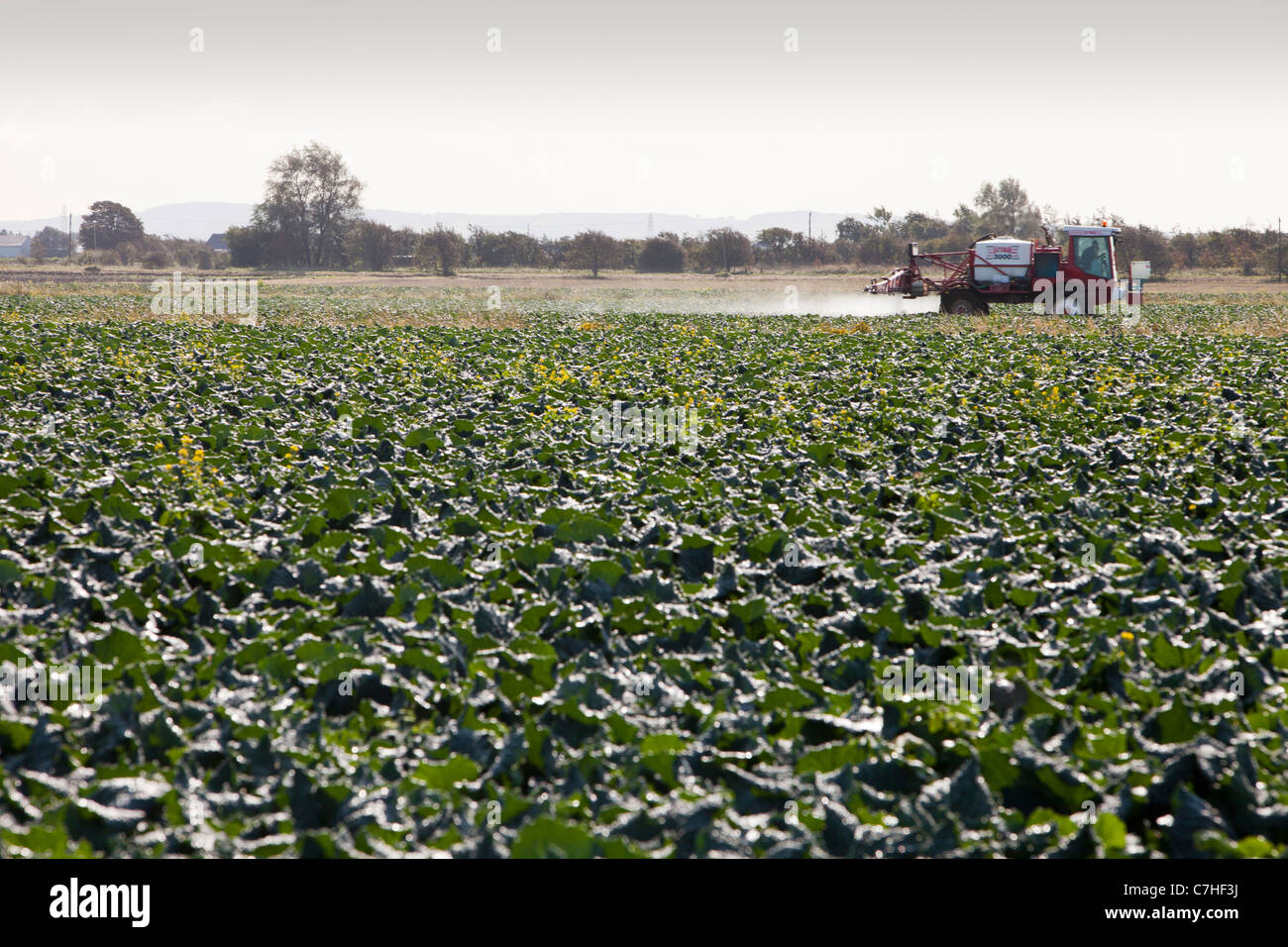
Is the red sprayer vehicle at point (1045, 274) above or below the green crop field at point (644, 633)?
above

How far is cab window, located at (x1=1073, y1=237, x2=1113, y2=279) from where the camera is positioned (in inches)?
1215

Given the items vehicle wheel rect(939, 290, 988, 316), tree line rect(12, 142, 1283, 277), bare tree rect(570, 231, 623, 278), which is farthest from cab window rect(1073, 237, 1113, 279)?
bare tree rect(570, 231, 623, 278)

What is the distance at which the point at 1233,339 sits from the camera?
22000 millimetres

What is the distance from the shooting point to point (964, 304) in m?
31.4

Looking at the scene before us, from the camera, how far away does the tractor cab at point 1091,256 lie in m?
30.8

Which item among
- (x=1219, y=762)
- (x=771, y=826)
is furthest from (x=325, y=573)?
(x=1219, y=762)

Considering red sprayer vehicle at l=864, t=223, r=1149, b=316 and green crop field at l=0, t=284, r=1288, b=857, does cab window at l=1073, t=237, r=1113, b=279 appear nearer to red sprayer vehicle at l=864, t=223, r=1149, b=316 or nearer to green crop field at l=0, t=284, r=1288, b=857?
red sprayer vehicle at l=864, t=223, r=1149, b=316

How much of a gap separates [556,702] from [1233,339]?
22.2m

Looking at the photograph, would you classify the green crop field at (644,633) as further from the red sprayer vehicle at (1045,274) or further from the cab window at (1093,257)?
the cab window at (1093,257)

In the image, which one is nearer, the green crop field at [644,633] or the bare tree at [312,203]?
the green crop field at [644,633]

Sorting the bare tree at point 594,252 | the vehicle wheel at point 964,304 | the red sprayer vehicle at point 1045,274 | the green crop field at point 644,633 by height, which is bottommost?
the green crop field at point 644,633

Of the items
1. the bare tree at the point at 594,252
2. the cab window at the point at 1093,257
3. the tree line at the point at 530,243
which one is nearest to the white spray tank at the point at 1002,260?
the cab window at the point at 1093,257

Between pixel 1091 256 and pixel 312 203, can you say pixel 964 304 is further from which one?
pixel 312 203
